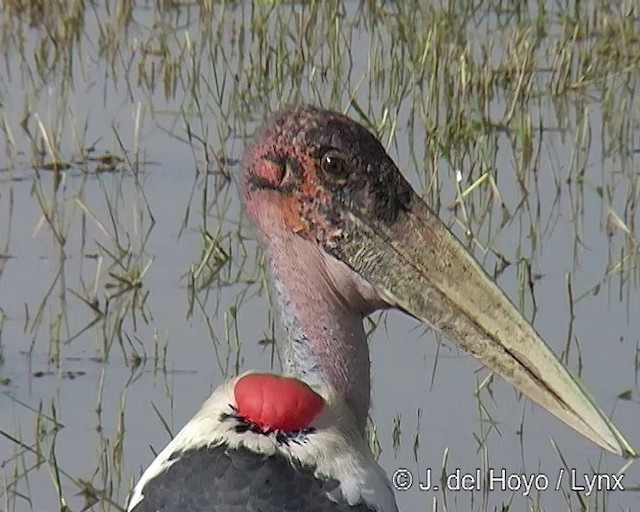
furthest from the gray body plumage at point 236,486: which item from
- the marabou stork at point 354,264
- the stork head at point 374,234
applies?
the stork head at point 374,234

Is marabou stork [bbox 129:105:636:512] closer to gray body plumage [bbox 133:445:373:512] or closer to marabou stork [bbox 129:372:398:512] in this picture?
marabou stork [bbox 129:372:398:512]

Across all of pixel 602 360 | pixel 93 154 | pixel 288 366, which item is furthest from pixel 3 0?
pixel 288 366

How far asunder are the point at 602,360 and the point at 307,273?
249 cm

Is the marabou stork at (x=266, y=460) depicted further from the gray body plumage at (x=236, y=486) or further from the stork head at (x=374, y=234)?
the stork head at (x=374, y=234)

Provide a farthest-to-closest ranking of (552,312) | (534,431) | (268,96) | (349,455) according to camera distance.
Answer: (268,96)
(552,312)
(534,431)
(349,455)

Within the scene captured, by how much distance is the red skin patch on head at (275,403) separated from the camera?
5113mm

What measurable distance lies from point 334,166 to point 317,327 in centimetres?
38

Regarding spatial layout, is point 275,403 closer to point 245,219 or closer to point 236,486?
point 236,486

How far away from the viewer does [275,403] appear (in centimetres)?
511

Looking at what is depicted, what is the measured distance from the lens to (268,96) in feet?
34.0

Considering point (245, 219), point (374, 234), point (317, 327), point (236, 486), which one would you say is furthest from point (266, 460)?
point (245, 219)

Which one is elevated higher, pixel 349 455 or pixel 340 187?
pixel 340 187

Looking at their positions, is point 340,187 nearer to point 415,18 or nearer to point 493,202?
point 493,202

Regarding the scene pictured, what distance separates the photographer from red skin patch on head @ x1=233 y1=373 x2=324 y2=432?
16.8 ft
